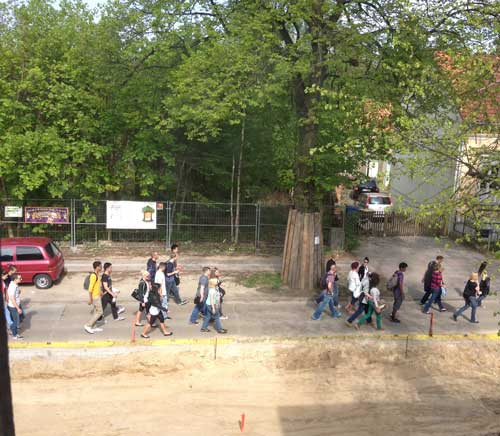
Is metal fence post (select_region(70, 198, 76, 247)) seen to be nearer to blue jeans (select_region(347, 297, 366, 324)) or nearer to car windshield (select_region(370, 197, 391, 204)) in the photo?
blue jeans (select_region(347, 297, 366, 324))

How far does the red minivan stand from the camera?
1509 cm

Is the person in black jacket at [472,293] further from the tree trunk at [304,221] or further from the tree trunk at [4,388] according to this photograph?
the tree trunk at [4,388]

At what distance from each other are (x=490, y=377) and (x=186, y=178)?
13.6 metres

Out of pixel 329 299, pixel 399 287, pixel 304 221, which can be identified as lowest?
pixel 329 299

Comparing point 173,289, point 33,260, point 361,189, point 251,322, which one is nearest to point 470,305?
point 251,322

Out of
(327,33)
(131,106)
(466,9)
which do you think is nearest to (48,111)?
(131,106)

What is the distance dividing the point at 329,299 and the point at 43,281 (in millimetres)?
8433

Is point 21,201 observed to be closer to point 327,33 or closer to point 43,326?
point 43,326

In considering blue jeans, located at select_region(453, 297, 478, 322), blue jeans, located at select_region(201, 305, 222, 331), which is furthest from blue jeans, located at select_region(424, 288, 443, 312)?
blue jeans, located at select_region(201, 305, 222, 331)

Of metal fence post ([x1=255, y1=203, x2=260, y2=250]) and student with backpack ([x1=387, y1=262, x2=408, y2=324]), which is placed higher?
metal fence post ([x1=255, y1=203, x2=260, y2=250])

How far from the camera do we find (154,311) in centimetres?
1186

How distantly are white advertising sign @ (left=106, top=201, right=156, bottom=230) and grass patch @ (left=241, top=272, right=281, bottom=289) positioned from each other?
4.73 metres

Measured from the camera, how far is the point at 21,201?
19.0 m

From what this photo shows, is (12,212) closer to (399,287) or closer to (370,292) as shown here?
(370,292)
